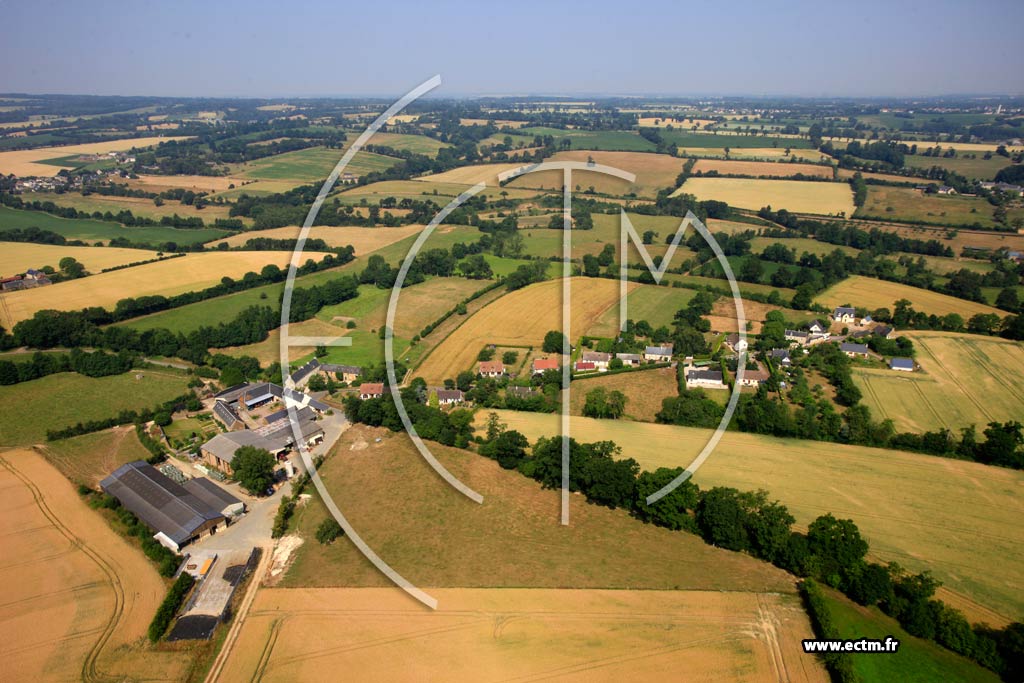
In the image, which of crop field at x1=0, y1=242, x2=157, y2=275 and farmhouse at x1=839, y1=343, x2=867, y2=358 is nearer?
farmhouse at x1=839, y1=343, x2=867, y2=358

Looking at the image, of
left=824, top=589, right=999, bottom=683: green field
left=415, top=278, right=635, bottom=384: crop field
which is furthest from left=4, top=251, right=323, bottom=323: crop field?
left=824, top=589, right=999, bottom=683: green field

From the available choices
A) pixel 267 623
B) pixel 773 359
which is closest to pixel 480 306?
pixel 773 359

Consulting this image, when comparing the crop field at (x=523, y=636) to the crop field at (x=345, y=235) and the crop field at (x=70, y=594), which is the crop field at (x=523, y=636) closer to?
the crop field at (x=70, y=594)

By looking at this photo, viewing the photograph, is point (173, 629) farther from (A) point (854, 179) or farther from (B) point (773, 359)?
(A) point (854, 179)

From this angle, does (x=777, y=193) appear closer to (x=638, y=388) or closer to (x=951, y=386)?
(x=951, y=386)

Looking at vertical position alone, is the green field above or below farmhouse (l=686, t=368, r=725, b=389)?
below

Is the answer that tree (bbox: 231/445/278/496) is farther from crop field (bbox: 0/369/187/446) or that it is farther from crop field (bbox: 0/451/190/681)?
crop field (bbox: 0/369/187/446)
